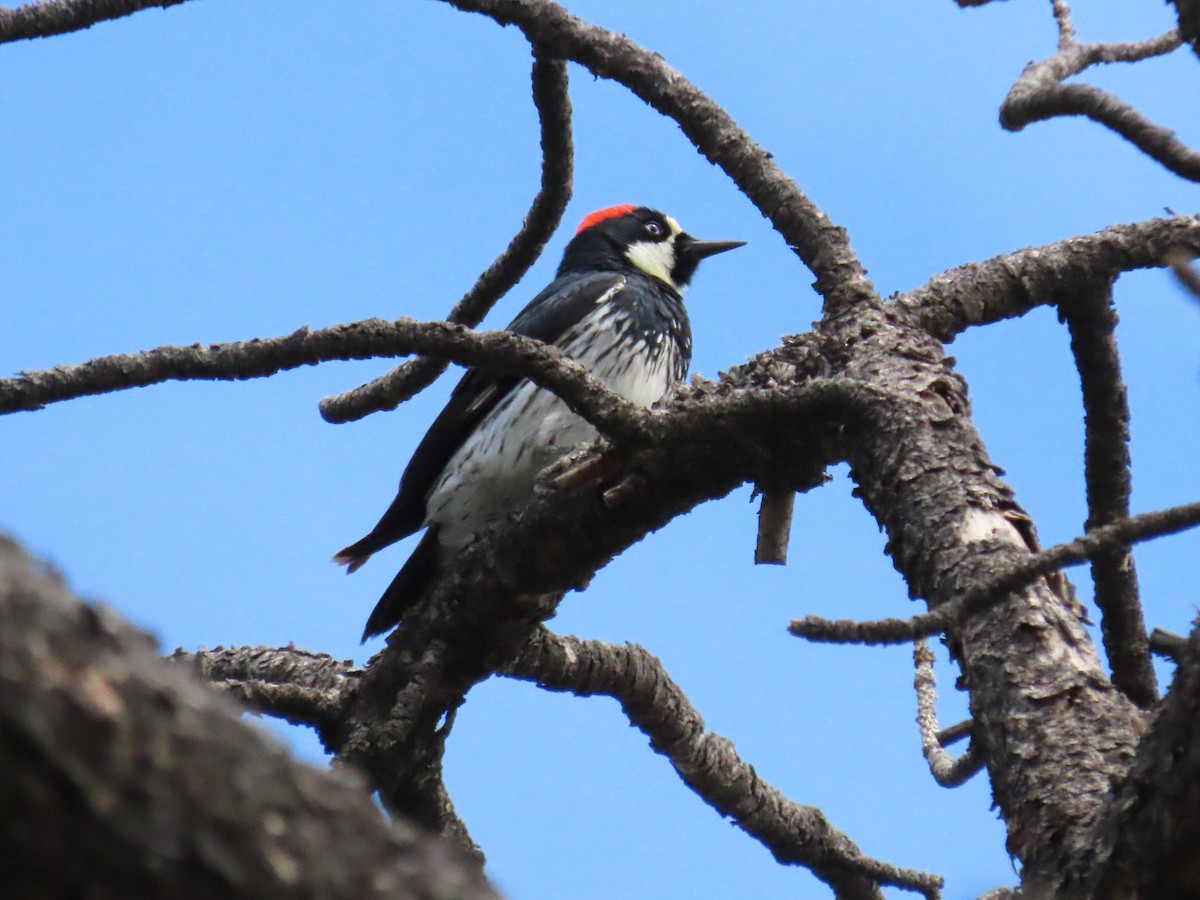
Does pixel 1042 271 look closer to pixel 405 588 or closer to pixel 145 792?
pixel 405 588

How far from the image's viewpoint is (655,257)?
598 centimetres

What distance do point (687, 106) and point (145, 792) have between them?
2.67 meters

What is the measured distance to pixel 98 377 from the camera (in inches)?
90.4

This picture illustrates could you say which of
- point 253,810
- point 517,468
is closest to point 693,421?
point 253,810

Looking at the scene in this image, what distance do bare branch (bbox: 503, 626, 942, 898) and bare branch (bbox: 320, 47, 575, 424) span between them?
3.07 ft

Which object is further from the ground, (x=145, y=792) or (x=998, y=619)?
(x=998, y=619)

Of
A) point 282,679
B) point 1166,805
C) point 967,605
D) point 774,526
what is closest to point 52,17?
point 282,679

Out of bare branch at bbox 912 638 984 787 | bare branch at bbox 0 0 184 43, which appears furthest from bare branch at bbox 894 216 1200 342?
bare branch at bbox 0 0 184 43

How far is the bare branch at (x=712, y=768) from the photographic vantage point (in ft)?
11.1

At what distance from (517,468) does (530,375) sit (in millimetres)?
2004

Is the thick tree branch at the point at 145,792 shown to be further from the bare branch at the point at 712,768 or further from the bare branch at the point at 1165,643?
the bare branch at the point at 712,768

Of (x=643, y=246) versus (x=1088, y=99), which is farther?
(x=643, y=246)

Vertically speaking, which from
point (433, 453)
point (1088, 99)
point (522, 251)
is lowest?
point (1088, 99)

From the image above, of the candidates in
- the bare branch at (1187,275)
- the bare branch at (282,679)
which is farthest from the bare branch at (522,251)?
the bare branch at (1187,275)
